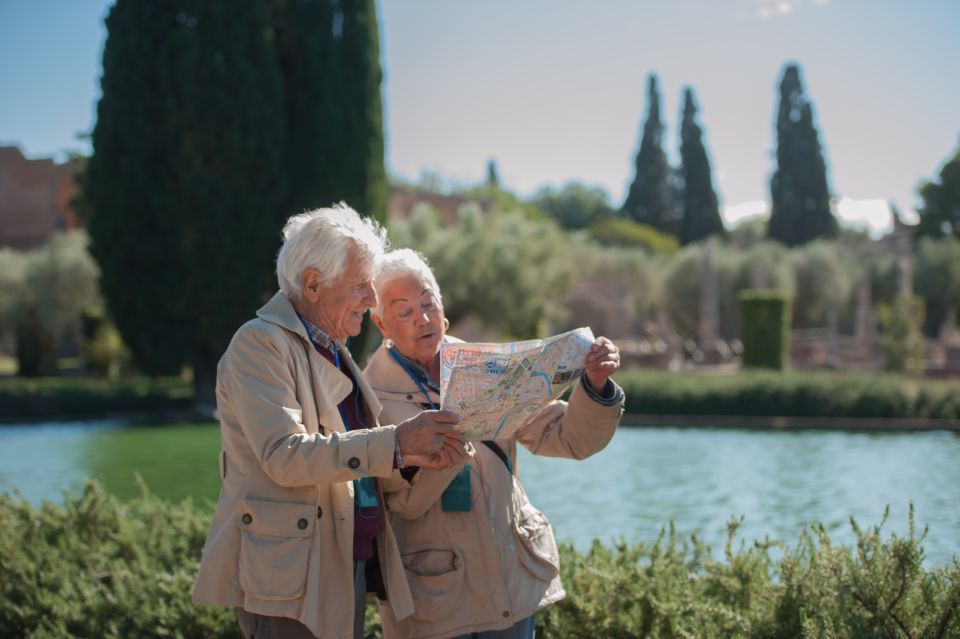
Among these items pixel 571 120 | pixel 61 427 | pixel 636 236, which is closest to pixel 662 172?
Answer: pixel 636 236

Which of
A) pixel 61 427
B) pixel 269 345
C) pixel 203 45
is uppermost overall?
pixel 203 45

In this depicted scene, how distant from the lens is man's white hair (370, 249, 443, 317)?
8.05ft

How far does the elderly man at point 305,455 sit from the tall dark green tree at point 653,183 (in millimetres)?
44340

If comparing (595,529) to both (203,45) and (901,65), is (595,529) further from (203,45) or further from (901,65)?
Answer: (203,45)

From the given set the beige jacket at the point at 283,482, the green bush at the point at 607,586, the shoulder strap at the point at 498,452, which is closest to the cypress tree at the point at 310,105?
the green bush at the point at 607,586

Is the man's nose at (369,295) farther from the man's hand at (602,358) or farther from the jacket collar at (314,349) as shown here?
the man's hand at (602,358)

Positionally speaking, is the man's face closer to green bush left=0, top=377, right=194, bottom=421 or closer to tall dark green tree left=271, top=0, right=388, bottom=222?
tall dark green tree left=271, top=0, right=388, bottom=222

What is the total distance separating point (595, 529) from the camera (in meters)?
7.41

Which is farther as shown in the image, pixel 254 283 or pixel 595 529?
pixel 254 283

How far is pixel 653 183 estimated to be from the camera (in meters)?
48.3

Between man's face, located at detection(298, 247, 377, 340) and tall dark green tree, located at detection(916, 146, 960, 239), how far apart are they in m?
43.6

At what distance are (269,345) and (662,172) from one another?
4690 centimetres

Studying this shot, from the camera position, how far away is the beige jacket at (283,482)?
2.07m

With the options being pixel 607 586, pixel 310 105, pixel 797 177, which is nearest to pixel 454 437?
pixel 607 586
